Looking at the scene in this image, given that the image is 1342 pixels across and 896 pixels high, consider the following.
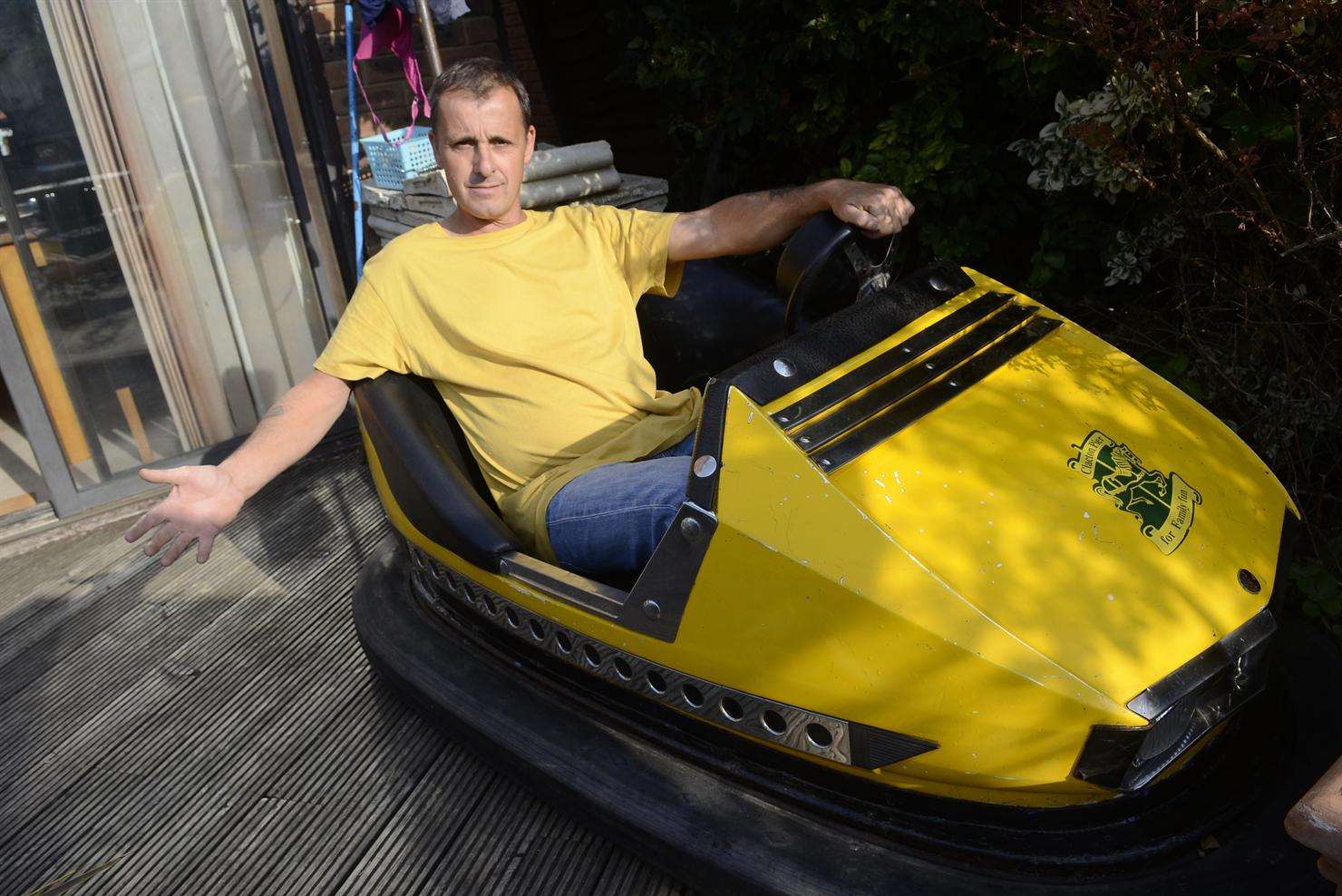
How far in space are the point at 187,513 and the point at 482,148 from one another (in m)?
0.77

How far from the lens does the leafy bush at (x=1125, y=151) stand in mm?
1761

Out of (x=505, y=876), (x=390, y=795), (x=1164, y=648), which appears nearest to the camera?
(x=1164, y=648)

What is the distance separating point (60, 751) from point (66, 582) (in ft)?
2.56

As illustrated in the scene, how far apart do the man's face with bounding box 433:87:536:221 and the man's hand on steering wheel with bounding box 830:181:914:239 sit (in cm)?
58

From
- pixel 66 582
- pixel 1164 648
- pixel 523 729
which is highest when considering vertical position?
pixel 1164 648

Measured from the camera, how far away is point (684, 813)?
1.33 metres

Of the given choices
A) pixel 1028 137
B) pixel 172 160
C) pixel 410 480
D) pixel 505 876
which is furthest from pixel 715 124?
pixel 505 876

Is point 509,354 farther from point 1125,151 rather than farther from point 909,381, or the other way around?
point 1125,151

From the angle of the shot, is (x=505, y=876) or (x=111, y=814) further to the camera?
(x=111, y=814)

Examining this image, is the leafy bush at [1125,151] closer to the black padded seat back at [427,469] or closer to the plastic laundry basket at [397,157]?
the plastic laundry basket at [397,157]

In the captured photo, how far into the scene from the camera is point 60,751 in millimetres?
1947

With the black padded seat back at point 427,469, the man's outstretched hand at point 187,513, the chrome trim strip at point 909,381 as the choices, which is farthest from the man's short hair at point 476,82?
the chrome trim strip at point 909,381

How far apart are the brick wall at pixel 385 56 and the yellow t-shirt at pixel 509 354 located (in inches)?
58.3

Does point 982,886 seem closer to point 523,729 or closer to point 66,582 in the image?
point 523,729
